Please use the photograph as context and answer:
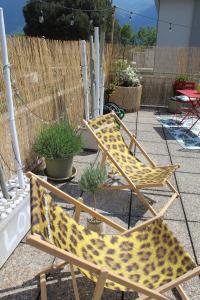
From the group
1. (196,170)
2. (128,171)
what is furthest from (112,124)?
(196,170)

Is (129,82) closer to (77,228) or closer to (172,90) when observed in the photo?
(172,90)

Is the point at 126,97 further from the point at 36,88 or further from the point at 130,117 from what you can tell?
the point at 36,88

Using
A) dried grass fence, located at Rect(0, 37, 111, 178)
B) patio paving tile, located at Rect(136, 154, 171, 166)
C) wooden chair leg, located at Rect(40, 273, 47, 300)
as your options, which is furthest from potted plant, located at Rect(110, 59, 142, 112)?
wooden chair leg, located at Rect(40, 273, 47, 300)

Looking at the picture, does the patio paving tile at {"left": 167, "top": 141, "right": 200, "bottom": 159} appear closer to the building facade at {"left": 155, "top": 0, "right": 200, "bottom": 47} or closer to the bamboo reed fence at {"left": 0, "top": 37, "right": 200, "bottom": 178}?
the bamboo reed fence at {"left": 0, "top": 37, "right": 200, "bottom": 178}

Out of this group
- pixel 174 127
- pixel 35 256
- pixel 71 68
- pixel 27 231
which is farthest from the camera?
pixel 174 127

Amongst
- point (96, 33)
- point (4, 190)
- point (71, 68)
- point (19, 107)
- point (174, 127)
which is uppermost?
point (96, 33)

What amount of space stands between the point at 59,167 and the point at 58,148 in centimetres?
30

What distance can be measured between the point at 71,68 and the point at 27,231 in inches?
135

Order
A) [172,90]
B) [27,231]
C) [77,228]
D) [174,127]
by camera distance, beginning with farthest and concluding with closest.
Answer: [172,90]
[174,127]
[27,231]
[77,228]

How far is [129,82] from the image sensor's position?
30.1 ft

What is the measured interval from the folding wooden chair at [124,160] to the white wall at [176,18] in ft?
69.0

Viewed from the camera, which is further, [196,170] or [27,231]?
[196,170]

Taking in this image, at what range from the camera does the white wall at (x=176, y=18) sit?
22.8 metres

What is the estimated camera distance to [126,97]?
29.5 feet
